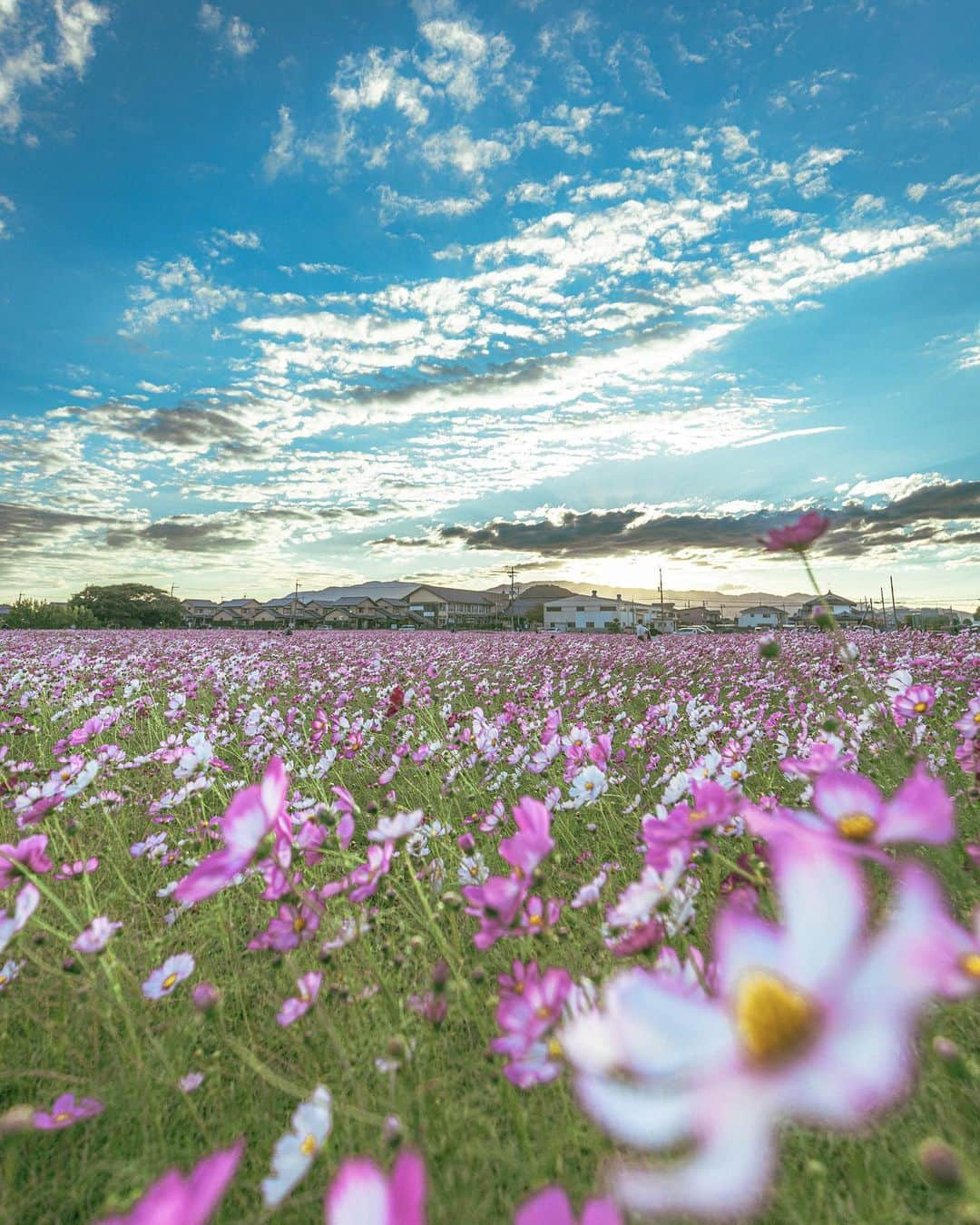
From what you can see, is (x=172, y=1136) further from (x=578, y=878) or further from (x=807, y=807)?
(x=807, y=807)

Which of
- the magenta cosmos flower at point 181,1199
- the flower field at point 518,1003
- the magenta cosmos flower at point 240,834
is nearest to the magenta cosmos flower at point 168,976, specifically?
the flower field at point 518,1003

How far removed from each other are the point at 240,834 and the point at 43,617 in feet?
120

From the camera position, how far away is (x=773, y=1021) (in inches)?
15.6

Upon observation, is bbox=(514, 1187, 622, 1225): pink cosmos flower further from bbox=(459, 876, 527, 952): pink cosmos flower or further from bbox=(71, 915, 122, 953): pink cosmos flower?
bbox=(71, 915, 122, 953): pink cosmos flower

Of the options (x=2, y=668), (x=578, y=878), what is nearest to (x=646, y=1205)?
(x=578, y=878)

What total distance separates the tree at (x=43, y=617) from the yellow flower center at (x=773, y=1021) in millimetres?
34402

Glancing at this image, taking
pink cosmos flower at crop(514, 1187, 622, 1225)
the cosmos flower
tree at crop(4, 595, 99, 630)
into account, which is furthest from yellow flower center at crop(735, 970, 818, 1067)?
tree at crop(4, 595, 99, 630)

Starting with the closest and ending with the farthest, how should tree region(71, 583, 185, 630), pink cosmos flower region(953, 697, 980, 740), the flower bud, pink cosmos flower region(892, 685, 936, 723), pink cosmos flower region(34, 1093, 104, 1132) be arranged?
the flower bud < pink cosmos flower region(34, 1093, 104, 1132) < pink cosmos flower region(953, 697, 980, 740) < pink cosmos flower region(892, 685, 936, 723) < tree region(71, 583, 185, 630)

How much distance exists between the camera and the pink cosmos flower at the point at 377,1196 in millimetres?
414

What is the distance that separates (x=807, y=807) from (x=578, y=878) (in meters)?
0.81

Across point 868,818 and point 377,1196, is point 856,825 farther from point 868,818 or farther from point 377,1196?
point 377,1196

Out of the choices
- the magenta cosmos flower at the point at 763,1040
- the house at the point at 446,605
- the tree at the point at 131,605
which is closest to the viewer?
the magenta cosmos flower at the point at 763,1040

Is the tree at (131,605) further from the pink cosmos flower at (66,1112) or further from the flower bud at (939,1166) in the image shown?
the flower bud at (939,1166)

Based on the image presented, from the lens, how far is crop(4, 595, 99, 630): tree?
30.2m
